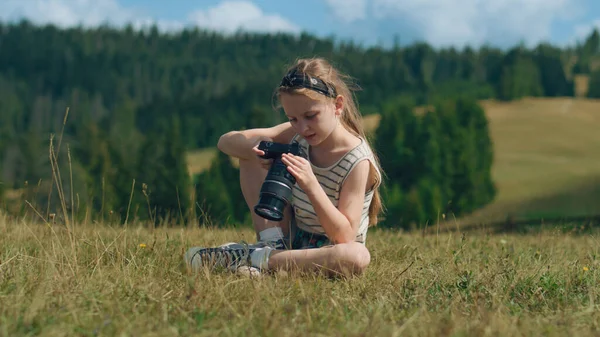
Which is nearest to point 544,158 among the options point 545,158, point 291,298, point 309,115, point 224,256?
point 545,158

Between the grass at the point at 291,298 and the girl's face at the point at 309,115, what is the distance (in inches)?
36.1

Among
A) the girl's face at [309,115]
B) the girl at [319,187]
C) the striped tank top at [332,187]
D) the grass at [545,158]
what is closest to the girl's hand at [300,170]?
the girl at [319,187]

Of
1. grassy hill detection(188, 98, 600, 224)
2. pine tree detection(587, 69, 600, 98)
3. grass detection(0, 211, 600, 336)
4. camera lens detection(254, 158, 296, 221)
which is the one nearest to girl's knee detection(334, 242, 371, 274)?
grass detection(0, 211, 600, 336)

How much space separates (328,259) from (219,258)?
72cm

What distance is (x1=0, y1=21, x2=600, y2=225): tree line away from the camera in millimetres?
53750

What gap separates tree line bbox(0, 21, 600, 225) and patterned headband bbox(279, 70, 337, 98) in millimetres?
526

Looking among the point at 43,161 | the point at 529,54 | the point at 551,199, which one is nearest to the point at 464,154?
the point at 551,199

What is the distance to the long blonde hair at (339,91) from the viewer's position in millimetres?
4477

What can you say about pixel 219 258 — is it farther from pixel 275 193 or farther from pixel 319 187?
pixel 319 187

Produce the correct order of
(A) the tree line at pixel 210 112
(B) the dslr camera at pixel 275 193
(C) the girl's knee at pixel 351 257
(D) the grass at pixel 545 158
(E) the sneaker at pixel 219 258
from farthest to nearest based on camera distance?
(D) the grass at pixel 545 158 → (A) the tree line at pixel 210 112 → (E) the sneaker at pixel 219 258 → (C) the girl's knee at pixel 351 257 → (B) the dslr camera at pixel 275 193

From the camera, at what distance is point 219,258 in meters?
4.52

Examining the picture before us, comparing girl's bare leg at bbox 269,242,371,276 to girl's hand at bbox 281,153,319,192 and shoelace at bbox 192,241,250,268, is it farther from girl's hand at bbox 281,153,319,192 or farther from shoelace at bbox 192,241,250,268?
girl's hand at bbox 281,153,319,192

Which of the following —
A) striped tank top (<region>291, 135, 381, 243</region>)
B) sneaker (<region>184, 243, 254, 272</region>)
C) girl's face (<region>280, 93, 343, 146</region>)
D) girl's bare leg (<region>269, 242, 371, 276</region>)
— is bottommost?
sneaker (<region>184, 243, 254, 272</region>)

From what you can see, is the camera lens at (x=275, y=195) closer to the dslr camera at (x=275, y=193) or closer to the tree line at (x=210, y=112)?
the dslr camera at (x=275, y=193)
